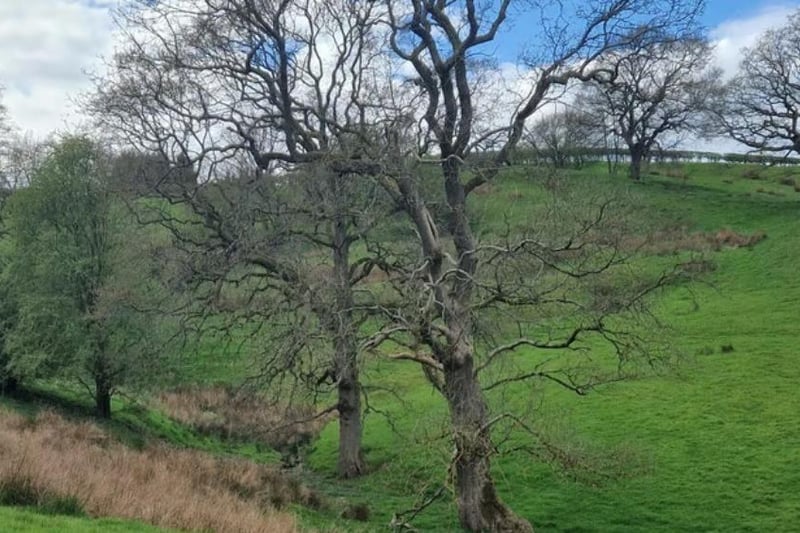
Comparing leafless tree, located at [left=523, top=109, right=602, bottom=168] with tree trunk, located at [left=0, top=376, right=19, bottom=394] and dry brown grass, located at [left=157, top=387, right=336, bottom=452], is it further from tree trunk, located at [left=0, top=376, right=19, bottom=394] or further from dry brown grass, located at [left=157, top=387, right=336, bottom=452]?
tree trunk, located at [left=0, top=376, right=19, bottom=394]

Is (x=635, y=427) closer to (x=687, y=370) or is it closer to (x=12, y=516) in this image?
(x=687, y=370)

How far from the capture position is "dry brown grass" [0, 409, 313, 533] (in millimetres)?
10055

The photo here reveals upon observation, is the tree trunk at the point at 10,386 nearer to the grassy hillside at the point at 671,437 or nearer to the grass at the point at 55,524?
the grassy hillside at the point at 671,437

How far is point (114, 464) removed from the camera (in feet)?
44.0

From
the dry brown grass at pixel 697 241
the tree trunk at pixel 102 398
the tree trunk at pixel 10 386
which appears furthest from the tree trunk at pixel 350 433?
the dry brown grass at pixel 697 241

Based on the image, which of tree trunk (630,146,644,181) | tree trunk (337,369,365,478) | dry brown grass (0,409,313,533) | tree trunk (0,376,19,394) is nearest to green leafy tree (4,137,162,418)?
tree trunk (0,376,19,394)

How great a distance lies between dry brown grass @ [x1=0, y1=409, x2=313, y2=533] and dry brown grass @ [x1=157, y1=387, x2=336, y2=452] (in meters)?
7.85

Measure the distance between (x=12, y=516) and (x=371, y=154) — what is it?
951 centimetres

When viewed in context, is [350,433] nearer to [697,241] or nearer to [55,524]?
[55,524]

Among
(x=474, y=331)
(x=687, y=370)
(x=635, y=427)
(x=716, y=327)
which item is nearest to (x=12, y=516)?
(x=474, y=331)

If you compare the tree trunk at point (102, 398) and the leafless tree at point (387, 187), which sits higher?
the leafless tree at point (387, 187)

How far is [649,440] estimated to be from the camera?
60.8 ft

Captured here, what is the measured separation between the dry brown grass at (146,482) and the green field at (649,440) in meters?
1.19

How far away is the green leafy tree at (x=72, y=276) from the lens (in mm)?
25000
